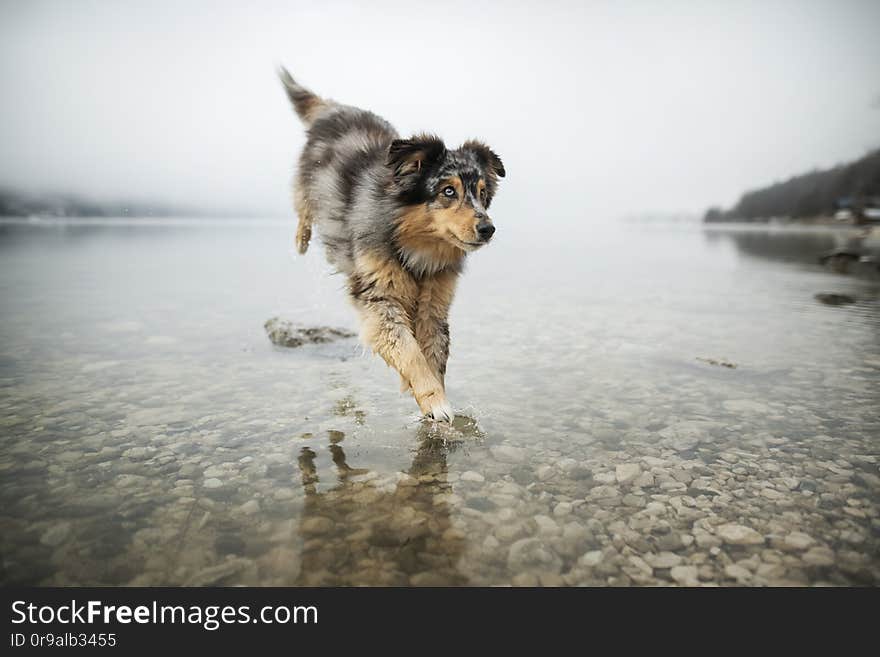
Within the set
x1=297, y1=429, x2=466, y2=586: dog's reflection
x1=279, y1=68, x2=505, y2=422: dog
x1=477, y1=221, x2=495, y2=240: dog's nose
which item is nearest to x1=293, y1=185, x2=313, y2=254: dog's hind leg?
x1=279, y1=68, x2=505, y2=422: dog

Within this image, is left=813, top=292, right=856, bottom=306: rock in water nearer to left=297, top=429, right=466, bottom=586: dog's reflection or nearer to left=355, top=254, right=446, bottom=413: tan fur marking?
→ left=355, top=254, right=446, bottom=413: tan fur marking

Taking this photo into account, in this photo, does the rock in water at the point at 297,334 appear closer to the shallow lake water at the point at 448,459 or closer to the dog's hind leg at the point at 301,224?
the shallow lake water at the point at 448,459

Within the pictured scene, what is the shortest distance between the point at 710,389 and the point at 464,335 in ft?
12.4

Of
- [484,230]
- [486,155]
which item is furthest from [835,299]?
[484,230]

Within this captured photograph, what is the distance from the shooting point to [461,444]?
4438mm

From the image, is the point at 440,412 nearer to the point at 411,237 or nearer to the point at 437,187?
the point at 411,237

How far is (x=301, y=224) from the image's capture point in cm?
800

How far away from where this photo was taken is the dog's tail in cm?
829

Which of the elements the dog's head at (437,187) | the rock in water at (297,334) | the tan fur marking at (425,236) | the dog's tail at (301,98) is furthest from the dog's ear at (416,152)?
the dog's tail at (301,98)

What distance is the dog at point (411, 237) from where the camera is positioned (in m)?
4.80

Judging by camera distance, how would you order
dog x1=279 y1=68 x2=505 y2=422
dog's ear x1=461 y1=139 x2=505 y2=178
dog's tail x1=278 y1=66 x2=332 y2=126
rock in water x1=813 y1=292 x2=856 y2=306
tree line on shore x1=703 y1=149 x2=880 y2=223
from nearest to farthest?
dog x1=279 y1=68 x2=505 y2=422 < dog's ear x1=461 y1=139 x2=505 y2=178 < dog's tail x1=278 y1=66 x2=332 y2=126 < rock in water x1=813 y1=292 x2=856 y2=306 < tree line on shore x1=703 y1=149 x2=880 y2=223

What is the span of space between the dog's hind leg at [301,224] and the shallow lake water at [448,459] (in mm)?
1269
